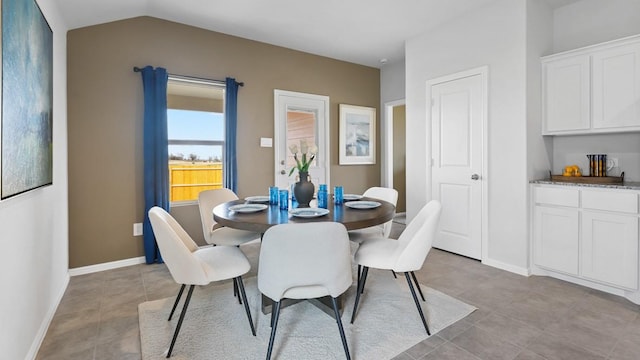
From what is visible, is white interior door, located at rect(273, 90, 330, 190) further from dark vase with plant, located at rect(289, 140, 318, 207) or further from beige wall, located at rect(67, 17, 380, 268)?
dark vase with plant, located at rect(289, 140, 318, 207)

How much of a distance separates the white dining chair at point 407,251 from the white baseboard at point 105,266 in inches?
99.2

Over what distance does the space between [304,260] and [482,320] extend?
1.46m

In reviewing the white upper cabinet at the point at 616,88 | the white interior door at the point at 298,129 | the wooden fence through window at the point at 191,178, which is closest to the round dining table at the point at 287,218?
the wooden fence through window at the point at 191,178

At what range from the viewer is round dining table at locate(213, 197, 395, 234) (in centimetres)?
180

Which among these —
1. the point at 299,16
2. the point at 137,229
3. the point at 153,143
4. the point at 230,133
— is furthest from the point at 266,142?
the point at 137,229

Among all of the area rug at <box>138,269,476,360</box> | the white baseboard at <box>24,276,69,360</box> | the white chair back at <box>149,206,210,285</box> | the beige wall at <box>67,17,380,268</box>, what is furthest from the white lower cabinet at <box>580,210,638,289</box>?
the white baseboard at <box>24,276,69,360</box>

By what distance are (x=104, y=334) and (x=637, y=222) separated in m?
3.90

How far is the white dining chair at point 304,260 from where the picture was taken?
149cm

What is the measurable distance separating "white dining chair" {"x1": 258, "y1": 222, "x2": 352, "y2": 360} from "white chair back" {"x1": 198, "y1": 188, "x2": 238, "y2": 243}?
1344 mm

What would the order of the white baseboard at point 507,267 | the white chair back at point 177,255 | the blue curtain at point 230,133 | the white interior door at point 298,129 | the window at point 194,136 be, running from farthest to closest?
1. the white interior door at point 298,129
2. the blue curtain at point 230,133
3. the window at point 194,136
4. the white baseboard at point 507,267
5. the white chair back at point 177,255

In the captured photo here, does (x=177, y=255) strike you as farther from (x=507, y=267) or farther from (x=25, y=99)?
(x=507, y=267)

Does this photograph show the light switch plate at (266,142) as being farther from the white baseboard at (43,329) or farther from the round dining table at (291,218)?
the white baseboard at (43,329)

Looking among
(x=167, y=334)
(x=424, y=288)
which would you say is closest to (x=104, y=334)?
(x=167, y=334)

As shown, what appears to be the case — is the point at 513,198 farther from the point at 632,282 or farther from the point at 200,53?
the point at 200,53
